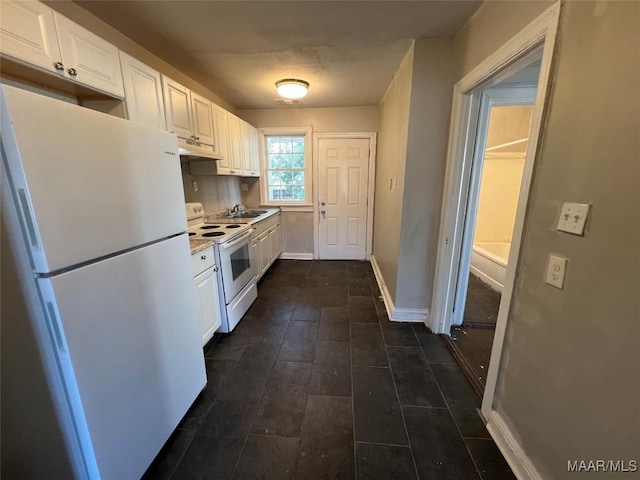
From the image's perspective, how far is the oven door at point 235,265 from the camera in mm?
2290

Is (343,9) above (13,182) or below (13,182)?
above

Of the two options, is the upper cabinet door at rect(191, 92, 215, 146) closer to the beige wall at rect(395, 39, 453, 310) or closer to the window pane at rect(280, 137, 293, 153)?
the window pane at rect(280, 137, 293, 153)

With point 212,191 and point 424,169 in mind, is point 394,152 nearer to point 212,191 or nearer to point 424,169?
point 424,169

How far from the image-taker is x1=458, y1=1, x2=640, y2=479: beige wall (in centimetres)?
79

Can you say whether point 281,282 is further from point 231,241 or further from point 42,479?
point 42,479

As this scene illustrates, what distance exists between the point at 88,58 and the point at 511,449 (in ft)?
9.86

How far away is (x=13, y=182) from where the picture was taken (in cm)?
77

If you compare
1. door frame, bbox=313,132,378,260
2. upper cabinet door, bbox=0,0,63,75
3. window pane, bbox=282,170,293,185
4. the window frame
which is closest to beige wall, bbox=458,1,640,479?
upper cabinet door, bbox=0,0,63,75

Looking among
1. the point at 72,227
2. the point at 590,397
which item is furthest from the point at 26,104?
the point at 590,397

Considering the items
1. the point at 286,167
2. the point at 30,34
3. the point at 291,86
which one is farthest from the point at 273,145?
the point at 30,34

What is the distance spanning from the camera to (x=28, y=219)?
30.9 inches

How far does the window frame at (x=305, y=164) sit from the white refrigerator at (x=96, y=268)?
3024mm

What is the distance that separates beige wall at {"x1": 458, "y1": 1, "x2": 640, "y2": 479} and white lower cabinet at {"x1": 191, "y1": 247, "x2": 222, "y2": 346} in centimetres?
199

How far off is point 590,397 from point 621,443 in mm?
128
